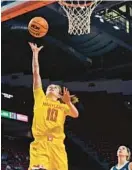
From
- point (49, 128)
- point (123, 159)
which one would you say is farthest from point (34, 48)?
point (123, 159)

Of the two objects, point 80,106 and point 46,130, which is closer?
point 46,130

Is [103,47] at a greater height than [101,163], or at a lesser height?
greater

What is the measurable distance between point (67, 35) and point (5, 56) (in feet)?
3.91

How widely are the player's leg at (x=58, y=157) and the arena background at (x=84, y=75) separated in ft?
1.23

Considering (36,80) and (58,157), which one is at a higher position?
(36,80)

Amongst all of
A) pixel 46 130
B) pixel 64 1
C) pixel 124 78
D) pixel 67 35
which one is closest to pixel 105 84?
pixel 124 78

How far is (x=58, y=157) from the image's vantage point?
5.79m

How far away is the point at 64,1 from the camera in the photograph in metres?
5.27

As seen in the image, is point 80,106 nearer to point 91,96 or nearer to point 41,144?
point 91,96

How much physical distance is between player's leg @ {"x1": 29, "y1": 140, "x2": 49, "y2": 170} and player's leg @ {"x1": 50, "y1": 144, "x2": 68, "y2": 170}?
0.08 m

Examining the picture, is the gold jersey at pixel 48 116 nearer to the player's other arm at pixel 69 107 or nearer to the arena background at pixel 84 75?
the player's other arm at pixel 69 107

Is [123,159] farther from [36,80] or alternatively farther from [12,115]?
[12,115]

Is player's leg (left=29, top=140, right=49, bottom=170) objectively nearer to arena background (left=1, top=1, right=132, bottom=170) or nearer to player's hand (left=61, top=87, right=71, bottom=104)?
arena background (left=1, top=1, right=132, bottom=170)

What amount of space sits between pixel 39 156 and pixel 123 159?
1.19 m
